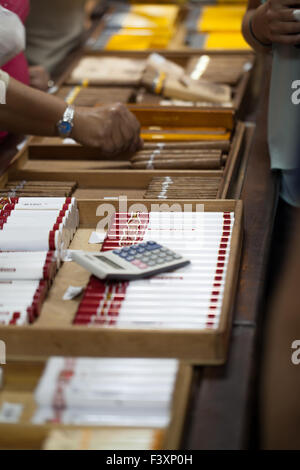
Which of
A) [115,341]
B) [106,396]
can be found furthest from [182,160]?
[106,396]

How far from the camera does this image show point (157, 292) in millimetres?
1627

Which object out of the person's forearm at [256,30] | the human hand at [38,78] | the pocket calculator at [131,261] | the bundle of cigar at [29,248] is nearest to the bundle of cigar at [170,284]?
the pocket calculator at [131,261]

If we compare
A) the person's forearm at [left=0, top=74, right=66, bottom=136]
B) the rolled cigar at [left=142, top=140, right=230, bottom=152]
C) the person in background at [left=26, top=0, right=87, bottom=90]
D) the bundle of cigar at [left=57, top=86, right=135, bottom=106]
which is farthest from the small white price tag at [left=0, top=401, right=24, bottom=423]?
the person in background at [left=26, top=0, right=87, bottom=90]

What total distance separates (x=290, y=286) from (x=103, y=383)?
1.27 meters

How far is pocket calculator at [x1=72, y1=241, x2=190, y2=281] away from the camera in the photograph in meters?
1.67

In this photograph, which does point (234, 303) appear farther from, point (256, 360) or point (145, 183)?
point (145, 183)

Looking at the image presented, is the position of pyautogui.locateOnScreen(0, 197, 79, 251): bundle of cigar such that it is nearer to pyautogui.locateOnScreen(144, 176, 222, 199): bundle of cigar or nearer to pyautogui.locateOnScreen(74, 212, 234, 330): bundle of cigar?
pyautogui.locateOnScreen(74, 212, 234, 330): bundle of cigar

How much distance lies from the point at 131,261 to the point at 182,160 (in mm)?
892

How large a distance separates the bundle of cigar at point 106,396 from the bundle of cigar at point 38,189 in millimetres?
974

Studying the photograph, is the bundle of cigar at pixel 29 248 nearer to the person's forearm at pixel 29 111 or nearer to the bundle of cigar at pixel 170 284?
the bundle of cigar at pixel 170 284

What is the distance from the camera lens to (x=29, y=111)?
2391 millimetres

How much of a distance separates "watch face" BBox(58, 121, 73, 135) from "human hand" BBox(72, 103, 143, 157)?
2 centimetres

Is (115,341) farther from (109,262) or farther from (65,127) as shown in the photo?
(65,127)
